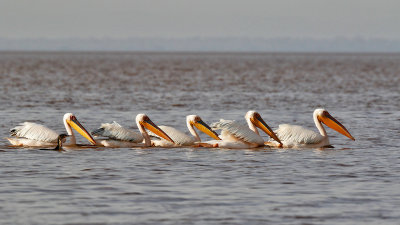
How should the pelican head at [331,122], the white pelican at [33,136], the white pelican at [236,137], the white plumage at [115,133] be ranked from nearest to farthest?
the white pelican at [33,136]
the white plumage at [115,133]
the white pelican at [236,137]
the pelican head at [331,122]

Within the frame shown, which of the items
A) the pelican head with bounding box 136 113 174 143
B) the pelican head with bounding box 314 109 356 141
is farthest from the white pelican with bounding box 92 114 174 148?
the pelican head with bounding box 314 109 356 141

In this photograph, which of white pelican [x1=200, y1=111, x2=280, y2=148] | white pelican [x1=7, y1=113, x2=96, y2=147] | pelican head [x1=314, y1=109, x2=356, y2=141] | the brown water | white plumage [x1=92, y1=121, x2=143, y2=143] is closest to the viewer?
the brown water

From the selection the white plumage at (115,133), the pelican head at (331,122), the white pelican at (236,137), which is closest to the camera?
the white plumage at (115,133)

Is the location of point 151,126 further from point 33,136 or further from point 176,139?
point 33,136

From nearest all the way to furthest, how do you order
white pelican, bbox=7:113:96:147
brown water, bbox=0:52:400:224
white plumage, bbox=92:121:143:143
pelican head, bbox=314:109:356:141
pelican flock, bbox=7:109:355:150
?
1. brown water, bbox=0:52:400:224
2. white pelican, bbox=7:113:96:147
3. pelican flock, bbox=7:109:355:150
4. white plumage, bbox=92:121:143:143
5. pelican head, bbox=314:109:356:141

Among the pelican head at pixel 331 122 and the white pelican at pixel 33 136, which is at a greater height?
the pelican head at pixel 331 122

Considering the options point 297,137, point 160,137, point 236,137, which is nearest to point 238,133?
point 236,137

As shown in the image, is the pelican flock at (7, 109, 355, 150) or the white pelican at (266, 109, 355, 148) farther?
the white pelican at (266, 109, 355, 148)

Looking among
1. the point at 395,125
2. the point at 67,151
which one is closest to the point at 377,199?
the point at 67,151

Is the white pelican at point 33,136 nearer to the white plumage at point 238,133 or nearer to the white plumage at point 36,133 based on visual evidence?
the white plumage at point 36,133

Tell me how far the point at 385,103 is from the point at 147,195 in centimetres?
1704

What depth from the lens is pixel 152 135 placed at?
14.8 m

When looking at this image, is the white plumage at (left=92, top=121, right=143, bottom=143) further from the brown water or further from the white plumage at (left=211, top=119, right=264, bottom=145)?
the white plumage at (left=211, top=119, right=264, bottom=145)

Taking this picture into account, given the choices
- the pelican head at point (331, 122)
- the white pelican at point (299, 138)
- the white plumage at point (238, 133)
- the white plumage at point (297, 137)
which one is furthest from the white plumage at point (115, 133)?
the pelican head at point (331, 122)
